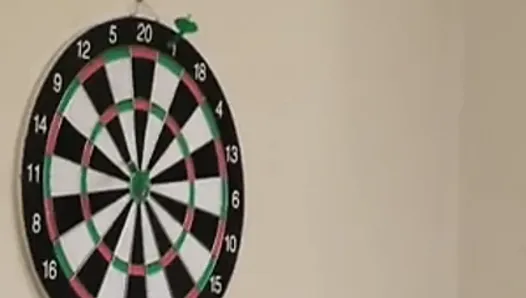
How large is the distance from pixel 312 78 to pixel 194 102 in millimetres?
357

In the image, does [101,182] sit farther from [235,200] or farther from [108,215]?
[235,200]

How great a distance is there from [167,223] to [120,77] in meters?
0.22

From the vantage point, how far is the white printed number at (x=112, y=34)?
1.38m

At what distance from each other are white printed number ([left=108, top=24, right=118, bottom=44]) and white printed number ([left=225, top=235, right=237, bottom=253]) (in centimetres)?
37

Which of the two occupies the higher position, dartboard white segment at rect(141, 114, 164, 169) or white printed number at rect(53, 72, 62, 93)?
white printed number at rect(53, 72, 62, 93)

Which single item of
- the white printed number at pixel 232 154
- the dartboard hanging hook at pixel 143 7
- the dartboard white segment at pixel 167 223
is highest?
the dartboard hanging hook at pixel 143 7

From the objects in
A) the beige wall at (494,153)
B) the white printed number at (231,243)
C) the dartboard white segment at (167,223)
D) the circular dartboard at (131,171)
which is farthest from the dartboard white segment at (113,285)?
the beige wall at (494,153)

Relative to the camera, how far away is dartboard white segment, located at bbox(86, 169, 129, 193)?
1346mm

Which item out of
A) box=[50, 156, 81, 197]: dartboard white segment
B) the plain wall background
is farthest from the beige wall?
box=[50, 156, 81, 197]: dartboard white segment

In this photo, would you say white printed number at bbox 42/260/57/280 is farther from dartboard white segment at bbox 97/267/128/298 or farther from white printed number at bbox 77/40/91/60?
white printed number at bbox 77/40/91/60

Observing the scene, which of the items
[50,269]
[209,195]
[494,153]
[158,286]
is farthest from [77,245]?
[494,153]

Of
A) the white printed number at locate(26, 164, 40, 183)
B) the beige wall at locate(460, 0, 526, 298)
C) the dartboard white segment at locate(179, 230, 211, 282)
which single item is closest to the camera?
the white printed number at locate(26, 164, 40, 183)

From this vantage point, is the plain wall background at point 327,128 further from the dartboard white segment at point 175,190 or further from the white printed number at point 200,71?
the dartboard white segment at point 175,190

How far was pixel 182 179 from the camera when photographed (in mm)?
1491
